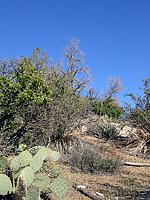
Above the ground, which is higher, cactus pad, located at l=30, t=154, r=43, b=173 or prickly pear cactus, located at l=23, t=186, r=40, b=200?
cactus pad, located at l=30, t=154, r=43, b=173

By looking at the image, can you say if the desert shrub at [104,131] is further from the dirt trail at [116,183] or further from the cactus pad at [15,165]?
the cactus pad at [15,165]

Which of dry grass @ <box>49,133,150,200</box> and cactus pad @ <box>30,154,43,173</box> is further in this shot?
dry grass @ <box>49,133,150,200</box>

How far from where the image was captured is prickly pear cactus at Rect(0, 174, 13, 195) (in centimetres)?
389

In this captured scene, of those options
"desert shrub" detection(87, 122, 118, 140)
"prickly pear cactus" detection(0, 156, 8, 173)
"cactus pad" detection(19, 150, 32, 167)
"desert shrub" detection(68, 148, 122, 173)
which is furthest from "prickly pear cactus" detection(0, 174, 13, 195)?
"desert shrub" detection(87, 122, 118, 140)

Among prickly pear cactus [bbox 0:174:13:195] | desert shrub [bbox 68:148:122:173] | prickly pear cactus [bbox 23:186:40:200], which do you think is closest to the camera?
prickly pear cactus [bbox 23:186:40:200]

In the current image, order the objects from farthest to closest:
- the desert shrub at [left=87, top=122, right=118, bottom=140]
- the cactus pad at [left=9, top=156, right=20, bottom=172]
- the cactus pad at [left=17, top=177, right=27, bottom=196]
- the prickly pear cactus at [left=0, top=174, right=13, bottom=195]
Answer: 1. the desert shrub at [left=87, top=122, right=118, bottom=140]
2. the cactus pad at [left=9, top=156, right=20, bottom=172]
3. the prickly pear cactus at [left=0, top=174, right=13, bottom=195]
4. the cactus pad at [left=17, top=177, right=27, bottom=196]

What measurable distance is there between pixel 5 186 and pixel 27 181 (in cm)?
44

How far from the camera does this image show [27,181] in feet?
12.3

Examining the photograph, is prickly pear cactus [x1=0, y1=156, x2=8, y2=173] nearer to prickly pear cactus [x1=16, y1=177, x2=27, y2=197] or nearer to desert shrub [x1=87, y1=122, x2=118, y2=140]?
prickly pear cactus [x1=16, y1=177, x2=27, y2=197]

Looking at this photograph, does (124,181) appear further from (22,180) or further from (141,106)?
(141,106)

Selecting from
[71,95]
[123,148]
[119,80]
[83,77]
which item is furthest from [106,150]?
[119,80]

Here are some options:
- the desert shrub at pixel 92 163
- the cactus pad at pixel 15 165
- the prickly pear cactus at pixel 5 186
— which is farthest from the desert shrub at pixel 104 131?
the prickly pear cactus at pixel 5 186

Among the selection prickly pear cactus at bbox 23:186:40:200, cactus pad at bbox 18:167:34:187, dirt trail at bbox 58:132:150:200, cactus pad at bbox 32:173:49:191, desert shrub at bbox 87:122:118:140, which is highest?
desert shrub at bbox 87:122:118:140

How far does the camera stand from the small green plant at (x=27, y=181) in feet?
12.1
